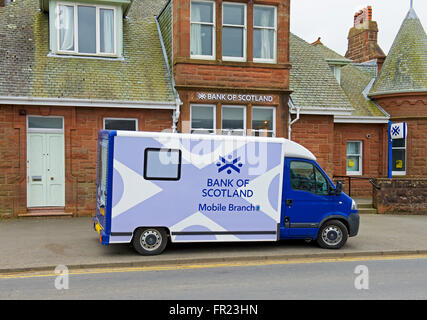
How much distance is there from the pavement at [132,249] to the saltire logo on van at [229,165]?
1793 millimetres

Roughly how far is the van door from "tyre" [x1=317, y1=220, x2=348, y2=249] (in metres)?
0.20

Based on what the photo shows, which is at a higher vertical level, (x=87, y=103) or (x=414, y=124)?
(x=87, y=103)

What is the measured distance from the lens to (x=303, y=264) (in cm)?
952

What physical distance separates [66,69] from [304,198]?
9294 mm

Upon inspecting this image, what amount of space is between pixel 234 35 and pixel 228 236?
28.6 ft

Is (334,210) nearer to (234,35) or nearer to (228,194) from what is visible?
(228,194)

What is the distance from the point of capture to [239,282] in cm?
799

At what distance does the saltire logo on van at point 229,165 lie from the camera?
10.1 metres

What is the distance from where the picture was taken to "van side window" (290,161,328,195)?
10680mm

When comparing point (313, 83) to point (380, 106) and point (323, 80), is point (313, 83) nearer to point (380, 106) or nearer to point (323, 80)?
point (323, 80)

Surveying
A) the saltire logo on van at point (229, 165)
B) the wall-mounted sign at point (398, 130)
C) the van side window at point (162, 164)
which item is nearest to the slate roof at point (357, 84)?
the wall-mounted sign at point (398, 130)

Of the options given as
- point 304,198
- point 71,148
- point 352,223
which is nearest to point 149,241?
point 304,198

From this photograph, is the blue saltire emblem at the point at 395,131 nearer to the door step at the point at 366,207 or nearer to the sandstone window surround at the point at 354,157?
the sandstone window surround at the point at 354,157
